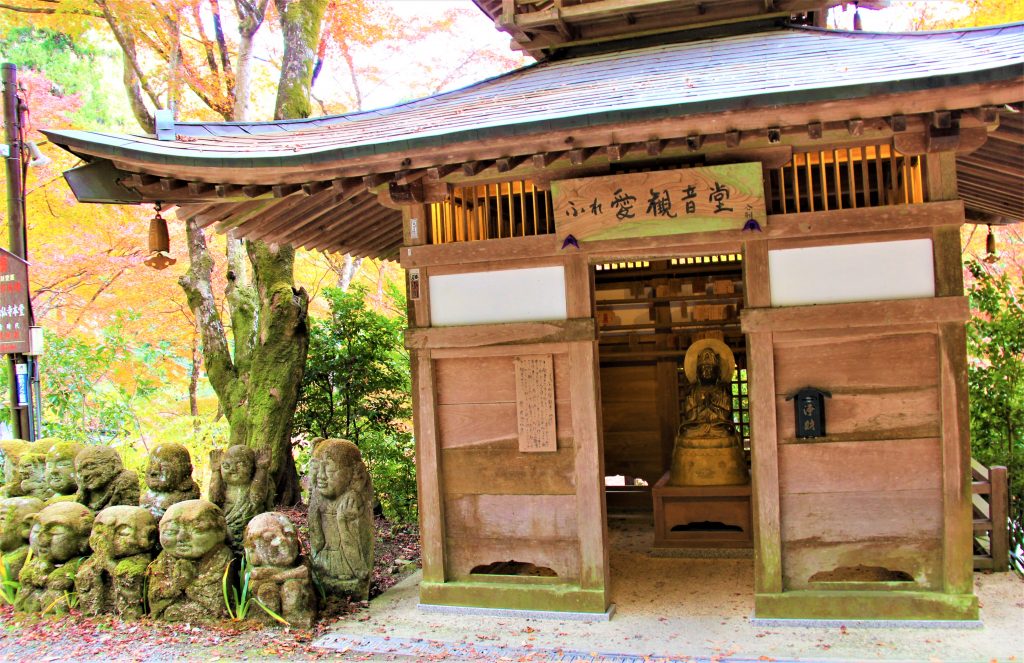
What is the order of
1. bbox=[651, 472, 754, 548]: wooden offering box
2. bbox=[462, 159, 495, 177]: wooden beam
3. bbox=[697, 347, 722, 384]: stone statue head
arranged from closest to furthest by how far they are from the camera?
bbox=[462, 159, 495, 177]: wooden beam → bbox=[651, 472, 754, 548]: wooden offering box → bbox=[697, 347, 722, 384]: stone statue head

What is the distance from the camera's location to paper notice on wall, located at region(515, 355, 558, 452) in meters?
6.26

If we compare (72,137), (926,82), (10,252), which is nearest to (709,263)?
(926,82)

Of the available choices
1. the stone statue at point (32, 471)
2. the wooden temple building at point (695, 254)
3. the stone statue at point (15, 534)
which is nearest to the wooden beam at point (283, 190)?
the wooden temple building at point (695, 254)

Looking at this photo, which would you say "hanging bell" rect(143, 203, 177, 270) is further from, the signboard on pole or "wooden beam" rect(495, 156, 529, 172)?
the signboard on pole

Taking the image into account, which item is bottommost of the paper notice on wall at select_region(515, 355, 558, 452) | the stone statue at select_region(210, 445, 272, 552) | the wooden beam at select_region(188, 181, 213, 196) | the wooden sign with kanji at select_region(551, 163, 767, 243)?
the stone statue at select_region(210, 445, 272, 552)

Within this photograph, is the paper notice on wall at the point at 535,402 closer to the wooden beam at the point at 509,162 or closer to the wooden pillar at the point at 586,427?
the wooden pillar at the point at 586,427

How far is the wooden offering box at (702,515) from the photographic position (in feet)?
25.7

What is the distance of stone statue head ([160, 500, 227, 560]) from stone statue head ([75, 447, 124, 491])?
1.50m

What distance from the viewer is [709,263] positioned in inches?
385

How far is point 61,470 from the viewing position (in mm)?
7953

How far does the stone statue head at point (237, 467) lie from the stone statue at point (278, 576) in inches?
36.0

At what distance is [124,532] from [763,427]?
528 cm

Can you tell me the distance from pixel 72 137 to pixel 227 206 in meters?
1.34

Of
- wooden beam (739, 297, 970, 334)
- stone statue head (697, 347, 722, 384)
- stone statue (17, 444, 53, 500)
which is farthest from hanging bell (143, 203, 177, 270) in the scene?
stone statue head (697, 347, 722, 384)
